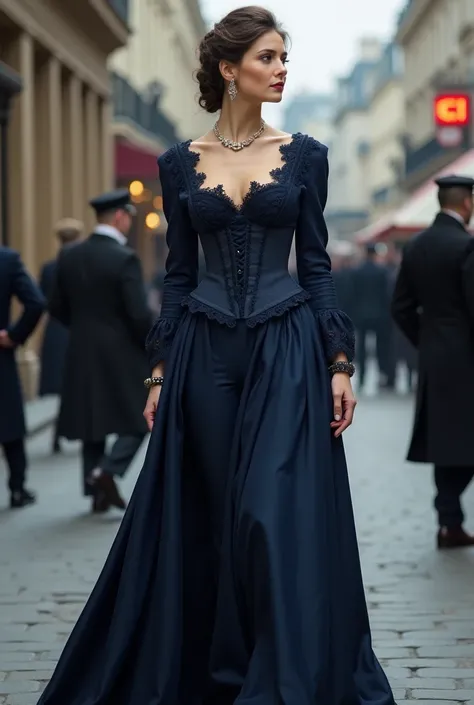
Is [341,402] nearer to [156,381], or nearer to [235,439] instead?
[235,439]

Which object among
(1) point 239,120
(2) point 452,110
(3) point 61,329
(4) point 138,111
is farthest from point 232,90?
(4) point 138,111

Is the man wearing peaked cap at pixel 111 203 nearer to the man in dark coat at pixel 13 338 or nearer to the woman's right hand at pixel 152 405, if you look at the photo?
the man in dark coat at pixel 13 338

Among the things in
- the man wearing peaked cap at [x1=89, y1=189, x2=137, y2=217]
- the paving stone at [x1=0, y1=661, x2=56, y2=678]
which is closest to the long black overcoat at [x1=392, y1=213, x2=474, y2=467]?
the man wearing peaked cap at [x1=89, y1=189, x2=137, y2=217]

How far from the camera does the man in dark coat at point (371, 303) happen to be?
1958 centimetres

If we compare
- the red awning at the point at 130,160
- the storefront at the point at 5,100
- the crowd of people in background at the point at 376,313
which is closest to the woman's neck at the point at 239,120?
the storefront at the point at 5,100

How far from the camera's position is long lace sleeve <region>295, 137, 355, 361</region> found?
4.44 m

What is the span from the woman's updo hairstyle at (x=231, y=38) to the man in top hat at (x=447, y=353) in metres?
3.33

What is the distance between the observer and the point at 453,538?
7668 millimetres

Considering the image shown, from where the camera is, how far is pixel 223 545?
14.2 ft

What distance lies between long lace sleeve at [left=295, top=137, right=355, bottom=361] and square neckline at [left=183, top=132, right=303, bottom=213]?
51 millimetres

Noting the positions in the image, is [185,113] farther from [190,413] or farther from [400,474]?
[190,413]

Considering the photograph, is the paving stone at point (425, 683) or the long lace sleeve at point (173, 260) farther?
the paving stone at point (425, 683)

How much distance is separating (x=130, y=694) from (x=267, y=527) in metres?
0.62

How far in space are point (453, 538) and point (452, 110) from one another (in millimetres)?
13378
